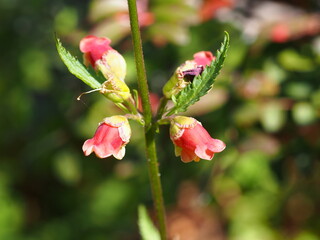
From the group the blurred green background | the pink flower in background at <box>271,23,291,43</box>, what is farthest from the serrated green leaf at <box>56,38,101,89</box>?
the pink flower in background at <box>271,23,291,43</box>

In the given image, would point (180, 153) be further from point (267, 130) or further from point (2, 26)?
point (2, 26)

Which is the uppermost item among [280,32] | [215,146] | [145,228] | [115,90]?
[115,90]

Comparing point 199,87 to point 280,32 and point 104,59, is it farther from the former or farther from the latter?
point 280,32

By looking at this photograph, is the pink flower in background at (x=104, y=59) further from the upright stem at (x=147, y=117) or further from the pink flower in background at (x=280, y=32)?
the pink flower in background at (x=280, y=32)

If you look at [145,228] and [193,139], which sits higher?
[193,139]

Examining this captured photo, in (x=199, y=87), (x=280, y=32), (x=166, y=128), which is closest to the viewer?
(x=199, y=87)

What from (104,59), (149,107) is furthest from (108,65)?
(149,107)

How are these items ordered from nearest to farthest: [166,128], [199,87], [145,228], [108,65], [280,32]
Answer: [199,87]
[108,65]
[145,228]
[280,32]
[166,128]

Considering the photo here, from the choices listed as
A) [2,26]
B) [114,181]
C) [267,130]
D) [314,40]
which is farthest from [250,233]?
[2,26]
